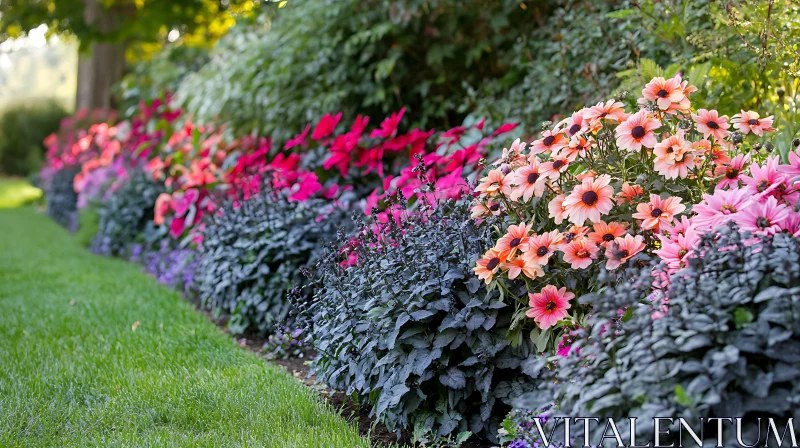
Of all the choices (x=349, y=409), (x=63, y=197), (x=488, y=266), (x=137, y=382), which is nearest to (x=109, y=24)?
(x=63, y=197)

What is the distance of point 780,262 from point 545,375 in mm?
582

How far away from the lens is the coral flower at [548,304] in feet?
6.91

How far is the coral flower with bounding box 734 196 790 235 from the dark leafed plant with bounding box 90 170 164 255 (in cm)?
534

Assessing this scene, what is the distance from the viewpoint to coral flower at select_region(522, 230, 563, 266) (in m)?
2.09

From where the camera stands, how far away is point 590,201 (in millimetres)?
2098

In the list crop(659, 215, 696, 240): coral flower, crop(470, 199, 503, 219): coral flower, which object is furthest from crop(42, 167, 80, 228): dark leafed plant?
crop(659, 215, 696, 240): coral flower

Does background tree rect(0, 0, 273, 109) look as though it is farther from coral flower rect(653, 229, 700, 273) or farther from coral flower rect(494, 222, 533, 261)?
coral flower rect(653, 229, 700, 273)

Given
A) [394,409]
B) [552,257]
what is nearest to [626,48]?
[552,257]

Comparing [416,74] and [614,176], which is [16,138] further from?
[614,176]

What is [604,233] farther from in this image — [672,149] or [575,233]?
[672,149]

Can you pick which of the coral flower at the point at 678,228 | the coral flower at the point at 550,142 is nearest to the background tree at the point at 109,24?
the coral flower at the point at 550,142

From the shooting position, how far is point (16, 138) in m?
19.3

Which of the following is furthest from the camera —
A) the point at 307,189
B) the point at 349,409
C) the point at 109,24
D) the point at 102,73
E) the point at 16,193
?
the point at 16,193

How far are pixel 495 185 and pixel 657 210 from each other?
51 cm
